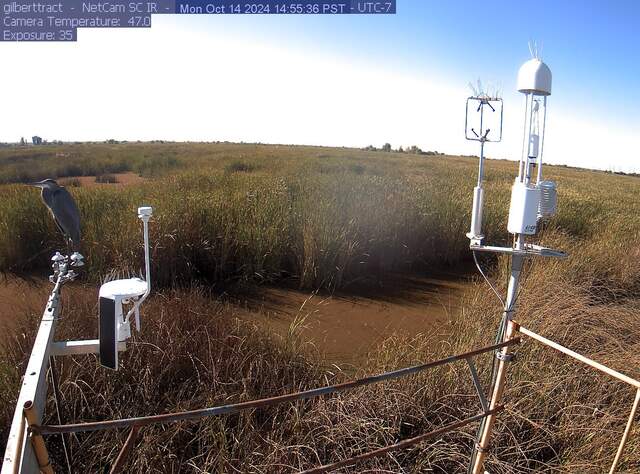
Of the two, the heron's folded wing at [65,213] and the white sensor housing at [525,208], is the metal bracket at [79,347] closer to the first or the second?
the heron's folded wing at [65,213]

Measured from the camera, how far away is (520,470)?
2.51m

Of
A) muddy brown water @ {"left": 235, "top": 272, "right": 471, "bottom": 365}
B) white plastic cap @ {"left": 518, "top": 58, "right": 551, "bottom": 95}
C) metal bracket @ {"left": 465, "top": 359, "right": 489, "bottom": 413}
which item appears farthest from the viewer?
muddy brown water @ {"left": 235, "top": 272, "right": 471, "bottom": 365}

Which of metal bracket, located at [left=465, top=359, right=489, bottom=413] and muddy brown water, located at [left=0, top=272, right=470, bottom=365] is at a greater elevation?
metal bracket, located at [left=465, top=359, right=489, bottom=413]

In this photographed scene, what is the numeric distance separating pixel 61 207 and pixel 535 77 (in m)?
1.90

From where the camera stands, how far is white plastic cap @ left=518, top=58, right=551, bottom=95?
1.94m

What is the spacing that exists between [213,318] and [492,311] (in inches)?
93.4

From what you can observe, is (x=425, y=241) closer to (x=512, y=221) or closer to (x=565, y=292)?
(x=565, y=292)

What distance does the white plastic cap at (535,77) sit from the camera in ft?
6.37

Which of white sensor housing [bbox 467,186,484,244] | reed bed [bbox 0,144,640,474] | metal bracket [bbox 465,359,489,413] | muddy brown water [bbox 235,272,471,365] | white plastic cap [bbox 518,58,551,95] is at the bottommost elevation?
muddy brown water [bbox 235,272,471,365]

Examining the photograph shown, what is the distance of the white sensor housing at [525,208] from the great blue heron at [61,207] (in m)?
1.74

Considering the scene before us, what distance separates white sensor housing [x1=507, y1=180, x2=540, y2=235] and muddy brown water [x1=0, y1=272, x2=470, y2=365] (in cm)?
216

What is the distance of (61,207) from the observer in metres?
1.58

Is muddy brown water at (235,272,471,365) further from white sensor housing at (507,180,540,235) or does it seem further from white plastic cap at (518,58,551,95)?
white plastic cap at (518,58,551,95)

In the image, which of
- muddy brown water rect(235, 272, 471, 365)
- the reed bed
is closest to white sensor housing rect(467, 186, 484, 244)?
the reed bed
